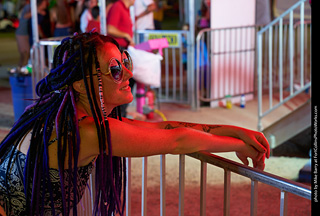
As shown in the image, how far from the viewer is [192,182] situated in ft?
18.6

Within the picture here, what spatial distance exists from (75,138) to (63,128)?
75mm

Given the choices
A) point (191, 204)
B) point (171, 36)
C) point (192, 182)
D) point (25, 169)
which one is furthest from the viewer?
Answer: point (171, 36)

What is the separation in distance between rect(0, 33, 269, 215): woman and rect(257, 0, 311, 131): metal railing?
495 centimetres

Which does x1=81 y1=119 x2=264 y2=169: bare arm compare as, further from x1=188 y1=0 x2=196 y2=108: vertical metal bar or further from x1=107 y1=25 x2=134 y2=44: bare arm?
x1=188 y1=0 x2=196 y2=108: vertical metal bar

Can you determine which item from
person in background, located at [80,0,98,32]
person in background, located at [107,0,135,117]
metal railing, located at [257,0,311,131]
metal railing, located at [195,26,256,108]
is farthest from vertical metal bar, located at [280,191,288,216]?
person in background, located at [80,0,98,32]

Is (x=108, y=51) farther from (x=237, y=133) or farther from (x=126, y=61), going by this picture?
(x=237, y=133)

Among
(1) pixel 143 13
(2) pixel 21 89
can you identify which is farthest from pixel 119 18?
(1) pixel 143 13

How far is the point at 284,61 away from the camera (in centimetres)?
1117

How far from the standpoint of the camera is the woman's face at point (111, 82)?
2.26m

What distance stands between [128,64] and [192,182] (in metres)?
3.49

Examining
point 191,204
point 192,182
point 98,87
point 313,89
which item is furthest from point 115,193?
point 192,182

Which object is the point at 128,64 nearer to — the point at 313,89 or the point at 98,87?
the point at 98,87

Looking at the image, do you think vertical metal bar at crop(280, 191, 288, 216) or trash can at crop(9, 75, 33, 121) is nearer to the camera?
vertical metal bar at crop(280, 191, 288, 216)

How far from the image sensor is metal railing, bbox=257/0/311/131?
7072 mm
